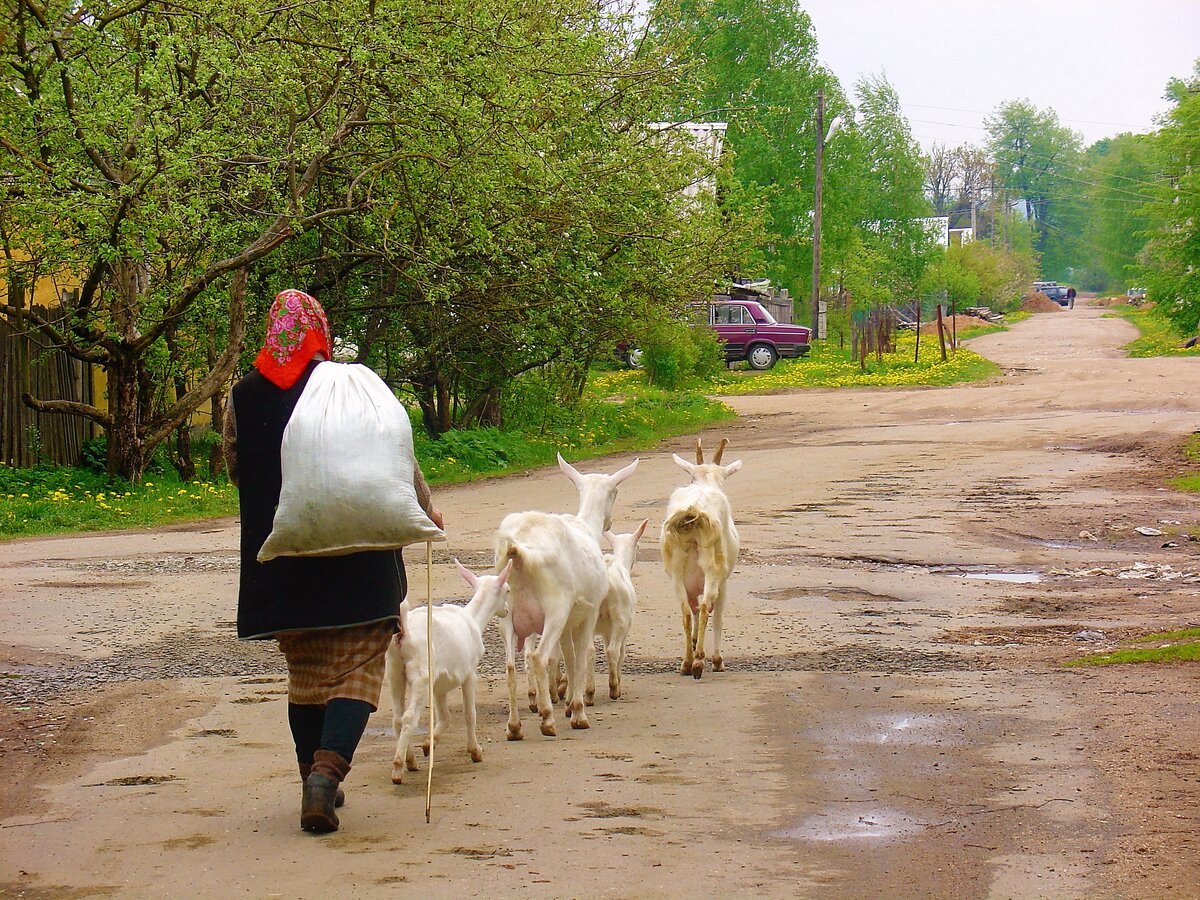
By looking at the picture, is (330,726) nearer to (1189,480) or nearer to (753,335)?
(1189,480)

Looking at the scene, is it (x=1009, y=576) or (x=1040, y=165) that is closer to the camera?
(x=1009, y=576)

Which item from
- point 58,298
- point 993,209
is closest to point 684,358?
point 58,298

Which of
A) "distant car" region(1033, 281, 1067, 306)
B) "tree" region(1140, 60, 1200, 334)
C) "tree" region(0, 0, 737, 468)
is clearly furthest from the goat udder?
"distant car" region(1033, 281, 1067, 306)

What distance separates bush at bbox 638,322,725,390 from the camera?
30.9 m

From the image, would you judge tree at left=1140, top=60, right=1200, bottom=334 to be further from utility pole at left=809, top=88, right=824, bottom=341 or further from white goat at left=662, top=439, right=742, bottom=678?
white goat at left=662, top=439, right=742, bottom=678

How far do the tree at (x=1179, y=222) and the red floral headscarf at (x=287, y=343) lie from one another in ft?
116

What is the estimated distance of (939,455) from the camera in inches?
849

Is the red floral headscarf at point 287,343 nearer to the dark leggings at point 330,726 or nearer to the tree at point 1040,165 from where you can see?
the dark leggings at point 330,726

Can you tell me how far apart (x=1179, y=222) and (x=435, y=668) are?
1525 inches

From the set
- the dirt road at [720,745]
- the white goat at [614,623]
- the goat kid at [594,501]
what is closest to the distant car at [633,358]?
the dirt road at [720,745]

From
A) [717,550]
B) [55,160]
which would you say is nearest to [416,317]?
[55,160]

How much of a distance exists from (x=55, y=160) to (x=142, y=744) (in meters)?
9.62

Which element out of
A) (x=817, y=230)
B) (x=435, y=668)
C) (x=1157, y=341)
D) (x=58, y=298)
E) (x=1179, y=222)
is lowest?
(x=435, y=668)

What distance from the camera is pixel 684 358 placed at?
31.7 meters
